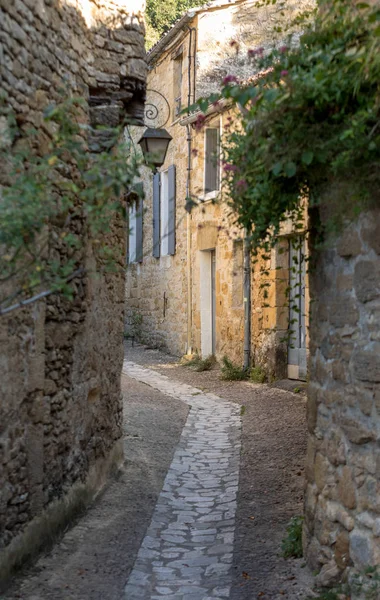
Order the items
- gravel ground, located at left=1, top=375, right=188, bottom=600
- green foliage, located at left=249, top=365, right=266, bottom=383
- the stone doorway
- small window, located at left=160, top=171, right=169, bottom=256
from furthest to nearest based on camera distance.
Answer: small window, located at left=160, top=171, right=169, bottom=256 → the stone doorway → green foliage, located at left=249, top=365, right=266, bottom=383 → gravel ground, located at left=1, top=375, right=188, bottom=600

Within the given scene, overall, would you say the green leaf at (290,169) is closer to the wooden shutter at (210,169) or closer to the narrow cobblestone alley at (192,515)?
the narrow cobblestone alley at (192,515)

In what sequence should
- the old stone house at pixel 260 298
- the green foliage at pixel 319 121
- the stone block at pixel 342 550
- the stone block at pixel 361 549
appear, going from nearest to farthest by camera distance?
the green foliage at pixel 319 121 < the stone block at pixel 361 549 < the old stone house at pixel 260 298 < the stone block at pixel 342 550

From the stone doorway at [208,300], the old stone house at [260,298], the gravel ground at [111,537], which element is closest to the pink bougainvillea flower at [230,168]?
the old stone house at [260,298]

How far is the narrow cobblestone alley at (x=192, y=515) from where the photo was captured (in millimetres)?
4621

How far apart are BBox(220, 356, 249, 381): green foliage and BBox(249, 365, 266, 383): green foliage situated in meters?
0.28

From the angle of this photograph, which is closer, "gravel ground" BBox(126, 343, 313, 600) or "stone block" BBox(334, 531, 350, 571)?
"stone block" BBox(334, 531, 350, 571)

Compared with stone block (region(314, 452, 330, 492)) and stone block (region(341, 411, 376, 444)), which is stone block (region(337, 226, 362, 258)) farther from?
stone block (region(314, 452, 330, 492))

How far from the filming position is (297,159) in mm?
3957

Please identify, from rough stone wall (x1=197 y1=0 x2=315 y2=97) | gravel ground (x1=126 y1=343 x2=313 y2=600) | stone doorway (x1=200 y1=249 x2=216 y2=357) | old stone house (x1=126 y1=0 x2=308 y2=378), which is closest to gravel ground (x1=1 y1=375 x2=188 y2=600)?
gravel ground (x1=126 y1=343 x2=313 y2=600)

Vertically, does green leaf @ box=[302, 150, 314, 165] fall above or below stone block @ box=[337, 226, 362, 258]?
above

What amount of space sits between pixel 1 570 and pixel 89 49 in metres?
3.92

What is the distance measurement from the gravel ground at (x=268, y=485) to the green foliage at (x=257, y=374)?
11cm

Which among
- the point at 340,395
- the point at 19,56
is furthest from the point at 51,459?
the point at 19,56

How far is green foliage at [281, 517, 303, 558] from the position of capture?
15.9 ft
